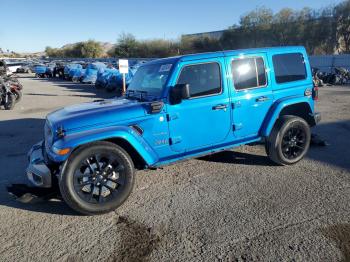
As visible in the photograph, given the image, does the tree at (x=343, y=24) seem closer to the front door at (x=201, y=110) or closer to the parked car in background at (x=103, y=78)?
the parked car in background at (x=103, y=78)

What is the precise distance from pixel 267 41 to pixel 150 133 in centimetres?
4479

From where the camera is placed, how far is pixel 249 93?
4953 millimetres

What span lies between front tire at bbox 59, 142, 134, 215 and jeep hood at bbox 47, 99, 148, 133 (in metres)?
0.28

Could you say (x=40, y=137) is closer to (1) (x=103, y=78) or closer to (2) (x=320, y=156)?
(2) (x=320, y=156)

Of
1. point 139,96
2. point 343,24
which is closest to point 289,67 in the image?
point 139,96

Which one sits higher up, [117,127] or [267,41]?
[267,41]

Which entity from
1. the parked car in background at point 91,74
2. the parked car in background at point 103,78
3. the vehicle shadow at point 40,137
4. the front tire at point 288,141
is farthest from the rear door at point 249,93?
the parked car in background at point 91,74

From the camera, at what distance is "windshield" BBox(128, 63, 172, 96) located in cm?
454

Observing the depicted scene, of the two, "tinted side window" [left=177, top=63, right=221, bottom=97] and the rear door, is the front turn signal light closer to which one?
"tinted side window" [left=177, top=63, right=221, bottom=97]

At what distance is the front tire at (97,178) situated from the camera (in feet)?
12.4

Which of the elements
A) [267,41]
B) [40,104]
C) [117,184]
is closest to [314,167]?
[117,184]

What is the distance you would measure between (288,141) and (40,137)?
591 centimetres

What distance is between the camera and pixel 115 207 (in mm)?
4039

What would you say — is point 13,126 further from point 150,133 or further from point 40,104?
point 150,133
